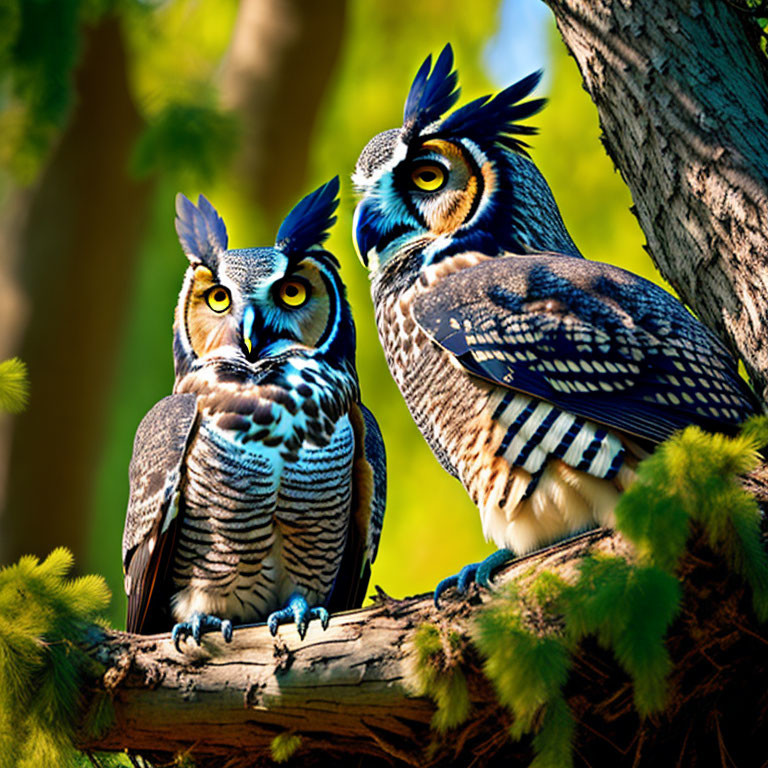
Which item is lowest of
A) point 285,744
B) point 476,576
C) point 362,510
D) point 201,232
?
point 285,744

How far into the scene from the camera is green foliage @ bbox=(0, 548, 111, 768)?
227cm

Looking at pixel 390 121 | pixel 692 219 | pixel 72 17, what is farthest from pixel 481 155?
pixel 390 121

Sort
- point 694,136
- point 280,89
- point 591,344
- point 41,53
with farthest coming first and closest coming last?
1. point 280,89
2. point 41,53
3. point 694,136
4. point 591,344

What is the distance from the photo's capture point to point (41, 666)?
2283mm

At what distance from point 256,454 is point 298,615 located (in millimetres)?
460

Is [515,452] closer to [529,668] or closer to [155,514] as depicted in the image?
[529,668]

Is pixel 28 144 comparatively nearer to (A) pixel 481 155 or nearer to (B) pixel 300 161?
(B) pixel 300 161

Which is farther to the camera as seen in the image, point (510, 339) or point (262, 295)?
point (262, 295)

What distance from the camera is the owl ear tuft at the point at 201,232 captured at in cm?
310

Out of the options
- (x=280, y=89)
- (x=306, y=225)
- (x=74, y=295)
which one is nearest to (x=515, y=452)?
(x=306, y=225)

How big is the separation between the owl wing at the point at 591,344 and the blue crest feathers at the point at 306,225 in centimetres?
52

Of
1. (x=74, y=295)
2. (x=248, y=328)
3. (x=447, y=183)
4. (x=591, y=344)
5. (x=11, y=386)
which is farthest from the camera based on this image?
(x=74, y=295)

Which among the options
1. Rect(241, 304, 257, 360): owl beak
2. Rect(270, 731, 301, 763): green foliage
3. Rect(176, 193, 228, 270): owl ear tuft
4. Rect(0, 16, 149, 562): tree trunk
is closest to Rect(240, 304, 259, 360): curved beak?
Rect(241, 304, 257, 360): owl beak

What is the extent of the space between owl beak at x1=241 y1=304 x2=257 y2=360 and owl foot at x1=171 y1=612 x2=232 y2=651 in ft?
2.41
